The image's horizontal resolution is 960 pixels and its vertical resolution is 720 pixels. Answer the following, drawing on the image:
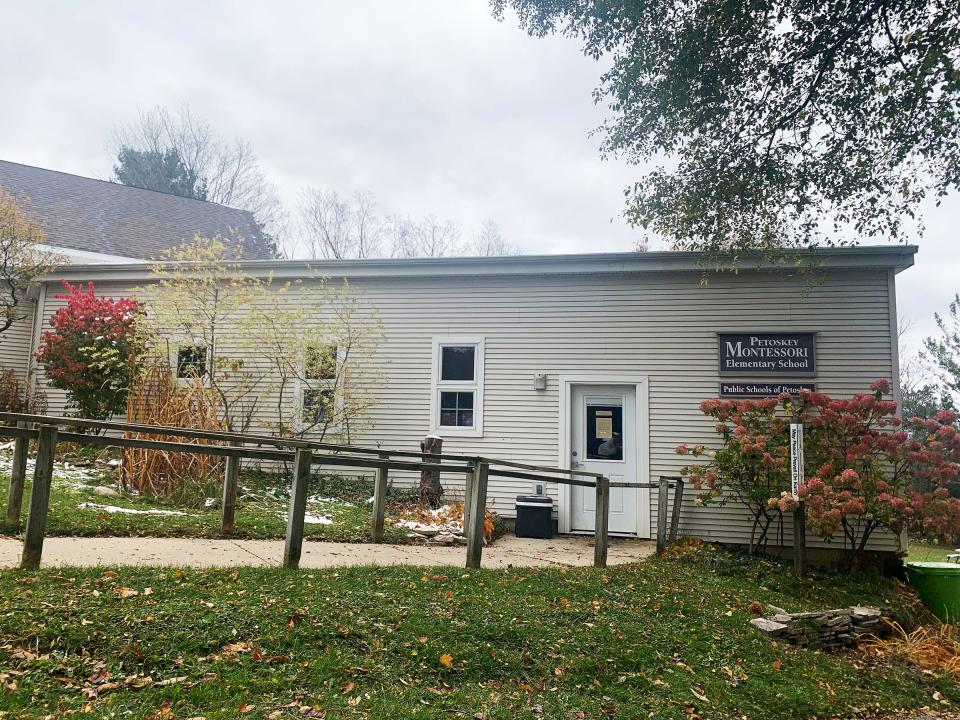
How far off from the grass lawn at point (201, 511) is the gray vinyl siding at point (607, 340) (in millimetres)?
1231

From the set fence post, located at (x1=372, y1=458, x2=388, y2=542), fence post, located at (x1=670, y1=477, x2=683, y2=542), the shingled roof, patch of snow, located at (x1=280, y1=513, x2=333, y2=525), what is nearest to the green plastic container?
fence post, located at (x1=670, y1=477, x2=683, y2=542)

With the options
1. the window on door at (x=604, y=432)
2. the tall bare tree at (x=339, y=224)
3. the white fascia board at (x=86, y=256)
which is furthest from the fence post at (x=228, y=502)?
the tall bare tree at (x=339, y=224)

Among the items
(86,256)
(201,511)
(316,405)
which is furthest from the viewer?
(86,256)

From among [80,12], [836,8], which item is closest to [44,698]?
[836,8]

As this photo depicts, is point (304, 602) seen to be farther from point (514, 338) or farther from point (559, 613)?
point (514, 338)

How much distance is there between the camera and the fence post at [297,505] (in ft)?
15.5

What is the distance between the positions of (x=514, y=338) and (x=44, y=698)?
7.81 m

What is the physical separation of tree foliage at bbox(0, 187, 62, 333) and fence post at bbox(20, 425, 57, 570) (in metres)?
9.12

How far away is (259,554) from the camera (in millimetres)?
5438

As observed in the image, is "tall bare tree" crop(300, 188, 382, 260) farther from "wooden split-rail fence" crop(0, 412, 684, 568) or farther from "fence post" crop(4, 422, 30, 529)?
"fence post" crop(4, 422, 30, 529)

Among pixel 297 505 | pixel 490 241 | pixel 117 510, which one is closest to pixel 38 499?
pixel 297 505

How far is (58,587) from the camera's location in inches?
148

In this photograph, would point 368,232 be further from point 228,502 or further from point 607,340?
point 228,502

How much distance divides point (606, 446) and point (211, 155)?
29804mm
